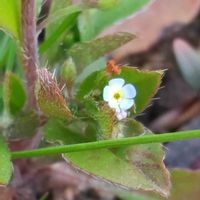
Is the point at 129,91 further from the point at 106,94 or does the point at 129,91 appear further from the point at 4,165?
the point at 4,165

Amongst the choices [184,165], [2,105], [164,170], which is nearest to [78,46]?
[2,105]

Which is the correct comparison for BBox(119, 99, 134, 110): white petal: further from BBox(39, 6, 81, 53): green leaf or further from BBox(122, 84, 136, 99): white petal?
BBox(39, 6, 81, 53): green leaf

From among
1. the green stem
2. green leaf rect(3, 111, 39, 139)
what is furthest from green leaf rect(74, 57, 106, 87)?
the green stem

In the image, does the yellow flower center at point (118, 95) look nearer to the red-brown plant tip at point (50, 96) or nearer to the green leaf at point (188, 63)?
the red-brown plant tip at point (50, 96)

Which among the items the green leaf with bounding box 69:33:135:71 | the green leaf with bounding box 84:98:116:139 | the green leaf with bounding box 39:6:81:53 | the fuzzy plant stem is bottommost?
the green leaf with bounding box 84:98:116:139

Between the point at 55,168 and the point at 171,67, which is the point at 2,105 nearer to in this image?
the point at 55,168

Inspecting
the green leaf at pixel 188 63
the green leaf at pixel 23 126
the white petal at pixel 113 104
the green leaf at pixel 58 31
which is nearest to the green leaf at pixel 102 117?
the white petal at pixel 113 104

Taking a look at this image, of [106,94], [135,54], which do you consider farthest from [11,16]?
[135,54]
